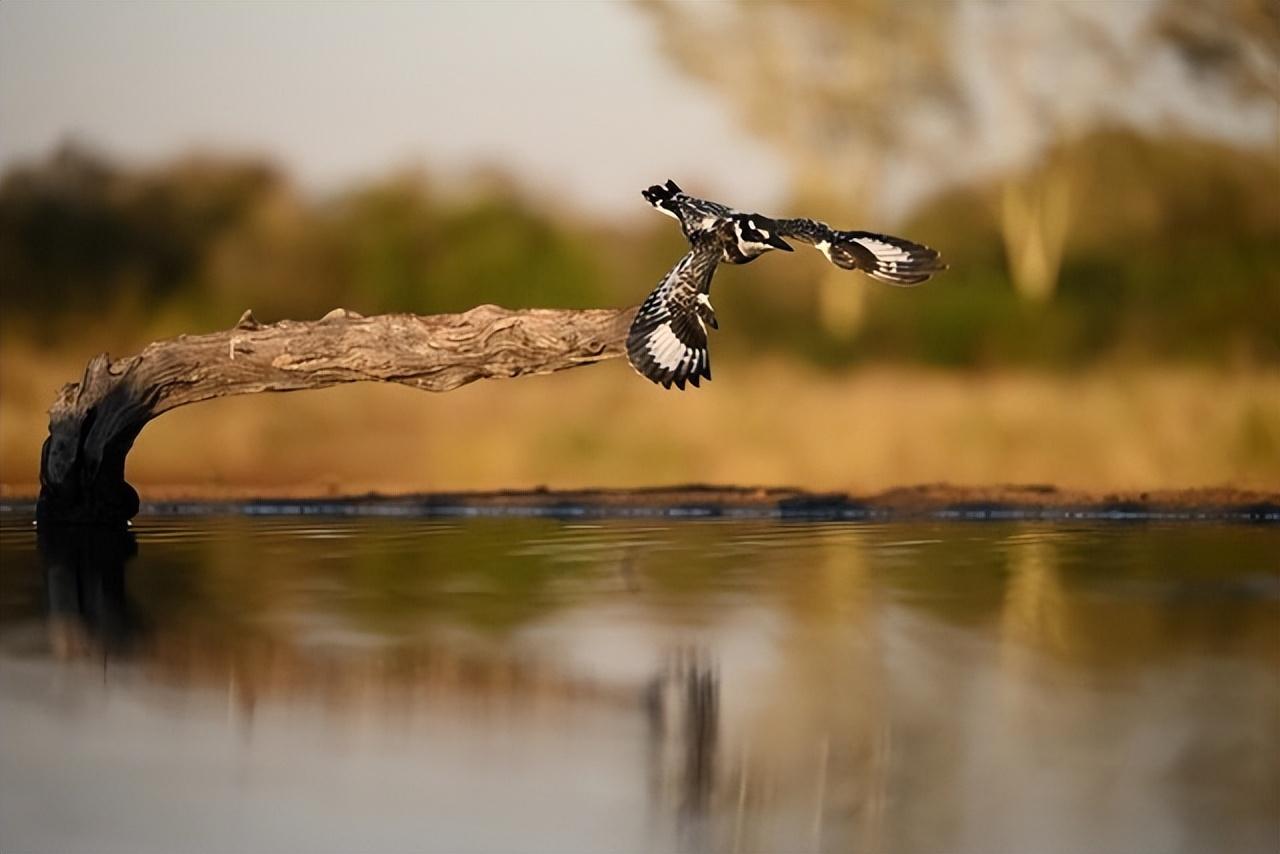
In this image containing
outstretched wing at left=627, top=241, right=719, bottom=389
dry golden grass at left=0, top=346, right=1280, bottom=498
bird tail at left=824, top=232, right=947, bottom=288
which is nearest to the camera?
bird tail at left=824, top=232, right=947, bottom=288

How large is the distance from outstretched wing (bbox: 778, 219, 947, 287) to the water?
26.0 inches

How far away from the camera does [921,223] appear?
201 inches

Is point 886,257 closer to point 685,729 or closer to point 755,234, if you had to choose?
point 755,234

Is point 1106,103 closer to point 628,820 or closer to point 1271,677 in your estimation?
point 1271,677

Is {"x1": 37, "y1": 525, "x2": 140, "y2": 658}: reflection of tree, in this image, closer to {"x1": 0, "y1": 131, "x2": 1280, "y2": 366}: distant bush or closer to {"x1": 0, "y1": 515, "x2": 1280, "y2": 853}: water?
{"x1": 0, "y1": 515, "x2": 1280, "y2": 853}: water

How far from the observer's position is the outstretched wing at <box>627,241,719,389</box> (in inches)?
131

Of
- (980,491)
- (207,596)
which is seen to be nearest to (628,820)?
(207,596)

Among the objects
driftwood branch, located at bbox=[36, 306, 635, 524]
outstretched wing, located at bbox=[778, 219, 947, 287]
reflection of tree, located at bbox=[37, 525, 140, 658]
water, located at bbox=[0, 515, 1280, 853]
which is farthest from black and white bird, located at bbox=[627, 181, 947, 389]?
reflection of tree, located at bbox=[37, 525, 140, 658]

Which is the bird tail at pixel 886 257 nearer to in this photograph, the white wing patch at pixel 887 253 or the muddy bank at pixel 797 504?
the white wing patch at pixel 887 253

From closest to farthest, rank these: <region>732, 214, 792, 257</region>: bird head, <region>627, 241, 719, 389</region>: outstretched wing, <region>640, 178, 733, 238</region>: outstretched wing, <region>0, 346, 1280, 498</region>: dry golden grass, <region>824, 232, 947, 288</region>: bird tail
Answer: <region>824, 232, 947, 288</region>: bird tail → <region>627, 241, 719, 389</region>: outstretched wing → <region>732, 214, 792, 257</region>: bird head → <region>640, 178, 733, 238</region>: outstretched wing → <region>0, 346, 1280, 498</region>: dry golden grass

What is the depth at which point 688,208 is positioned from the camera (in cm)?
373

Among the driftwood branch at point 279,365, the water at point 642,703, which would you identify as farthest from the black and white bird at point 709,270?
the water at point 642,703

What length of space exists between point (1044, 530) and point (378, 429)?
7.44ft

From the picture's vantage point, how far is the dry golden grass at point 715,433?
5.02 metres
